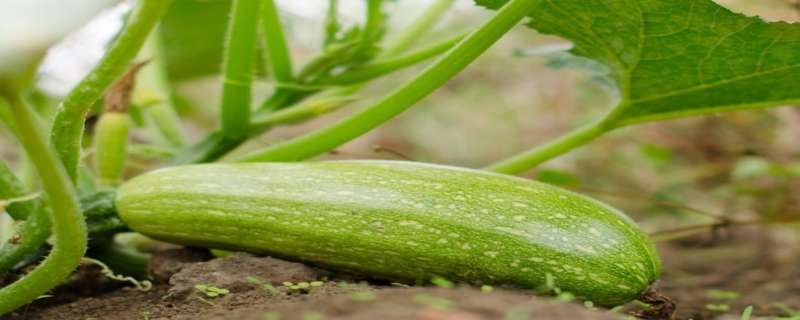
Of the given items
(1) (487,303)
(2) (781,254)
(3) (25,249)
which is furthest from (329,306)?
(2) (781,254)

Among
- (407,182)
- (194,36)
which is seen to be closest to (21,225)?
(407,182)

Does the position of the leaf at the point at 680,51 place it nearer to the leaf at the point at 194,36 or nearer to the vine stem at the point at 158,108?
the vine stem at the point at 158,108

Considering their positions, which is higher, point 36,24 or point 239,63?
point 239,63

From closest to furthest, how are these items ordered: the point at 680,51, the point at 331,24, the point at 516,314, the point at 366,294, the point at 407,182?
1. the point at 516,314
2. the point at 366,294
3. the point at 407,182
4. the point at 680,51
5. the point at 331,24

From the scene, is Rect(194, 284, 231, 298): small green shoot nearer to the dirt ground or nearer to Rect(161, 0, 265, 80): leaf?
the dirt ground

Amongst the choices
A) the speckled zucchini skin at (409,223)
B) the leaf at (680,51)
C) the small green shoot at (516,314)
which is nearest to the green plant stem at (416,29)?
the leaf at (680,51)

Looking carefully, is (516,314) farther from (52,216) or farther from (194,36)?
(194,36)

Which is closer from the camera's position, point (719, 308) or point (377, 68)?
point (719, 308)
